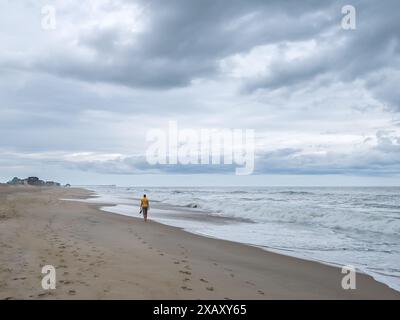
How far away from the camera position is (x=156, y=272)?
827 centimetres

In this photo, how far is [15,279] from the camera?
681 cm

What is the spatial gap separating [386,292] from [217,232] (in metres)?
11.2

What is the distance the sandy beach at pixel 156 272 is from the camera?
6.59 meters

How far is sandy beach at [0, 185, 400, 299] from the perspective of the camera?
21.6 feet

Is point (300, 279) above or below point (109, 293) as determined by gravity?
below
